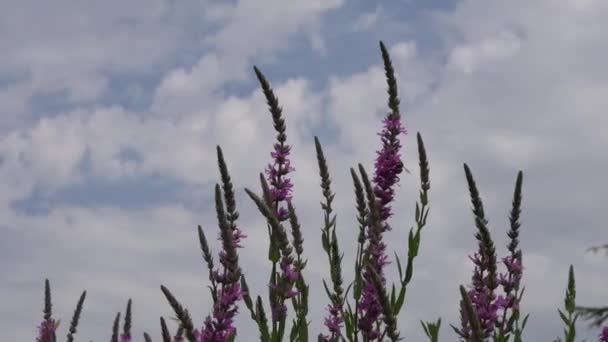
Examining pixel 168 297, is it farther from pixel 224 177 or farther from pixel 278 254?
pixel 278 254

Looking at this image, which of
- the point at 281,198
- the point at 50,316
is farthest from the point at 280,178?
the point at 50,316

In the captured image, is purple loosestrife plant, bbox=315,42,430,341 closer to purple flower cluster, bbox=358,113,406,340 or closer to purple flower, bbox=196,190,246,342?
purple flower cluster, bbox=358,113,406,340

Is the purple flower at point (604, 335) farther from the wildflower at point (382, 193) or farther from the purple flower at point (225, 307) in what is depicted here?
the purple flower at point (225, 307)

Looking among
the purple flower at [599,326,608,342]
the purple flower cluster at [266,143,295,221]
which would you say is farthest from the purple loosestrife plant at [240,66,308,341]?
the purple flower at [599,326,608,342]

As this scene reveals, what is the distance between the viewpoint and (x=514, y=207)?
23.1 ft

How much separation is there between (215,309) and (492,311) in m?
2.55

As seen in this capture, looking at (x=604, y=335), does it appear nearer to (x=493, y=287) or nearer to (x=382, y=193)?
(x=382, y=193)

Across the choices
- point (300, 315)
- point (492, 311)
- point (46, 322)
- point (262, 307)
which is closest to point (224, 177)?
point (262, 307)

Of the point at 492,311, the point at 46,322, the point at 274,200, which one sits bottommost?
the point at 492,311

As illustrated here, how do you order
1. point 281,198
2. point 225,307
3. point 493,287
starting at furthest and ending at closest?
point 281,198
point 493,287
point 225,307

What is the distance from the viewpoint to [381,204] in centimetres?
761

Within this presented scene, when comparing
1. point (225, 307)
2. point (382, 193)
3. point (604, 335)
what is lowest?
point (225, 307)

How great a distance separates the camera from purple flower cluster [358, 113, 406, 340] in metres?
7.03

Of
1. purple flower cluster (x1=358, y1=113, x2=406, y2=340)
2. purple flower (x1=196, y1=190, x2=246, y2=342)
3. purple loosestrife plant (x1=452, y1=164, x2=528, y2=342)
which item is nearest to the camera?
purple flower (x1=196, y1=190, x2=246, y2=342)
